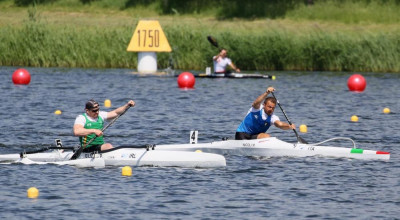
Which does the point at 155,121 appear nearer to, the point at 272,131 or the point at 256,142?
the point at 272,131

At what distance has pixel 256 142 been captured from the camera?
20.3m

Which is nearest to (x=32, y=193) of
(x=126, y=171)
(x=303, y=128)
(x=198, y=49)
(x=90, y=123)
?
(x=126, y=171)

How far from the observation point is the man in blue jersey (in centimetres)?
2017

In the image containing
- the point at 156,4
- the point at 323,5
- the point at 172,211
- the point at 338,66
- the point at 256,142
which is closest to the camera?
the point at 172,211

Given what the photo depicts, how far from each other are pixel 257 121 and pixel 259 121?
0.05 metres

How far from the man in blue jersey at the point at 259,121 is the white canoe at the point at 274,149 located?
0.33 meters

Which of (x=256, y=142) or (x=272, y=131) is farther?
(x=272, y=131)

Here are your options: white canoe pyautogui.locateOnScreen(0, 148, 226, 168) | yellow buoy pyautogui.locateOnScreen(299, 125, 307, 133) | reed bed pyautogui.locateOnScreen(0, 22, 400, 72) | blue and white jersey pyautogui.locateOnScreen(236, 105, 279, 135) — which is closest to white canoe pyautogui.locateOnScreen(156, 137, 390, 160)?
blue and white jersey pyautogui.locateOnScreen(236, 105, 279, 135)

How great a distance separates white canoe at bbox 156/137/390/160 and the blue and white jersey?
0.41 meters

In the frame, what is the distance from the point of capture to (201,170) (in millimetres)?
18125

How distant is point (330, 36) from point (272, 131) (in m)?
20.4

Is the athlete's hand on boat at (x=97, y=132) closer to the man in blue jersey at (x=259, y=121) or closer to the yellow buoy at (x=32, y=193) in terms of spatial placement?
the yellow buoy at (x=32, y=193)

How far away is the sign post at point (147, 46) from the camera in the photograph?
43.5 meters

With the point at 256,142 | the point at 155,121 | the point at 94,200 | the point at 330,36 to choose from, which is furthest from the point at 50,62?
the point at 94,200
